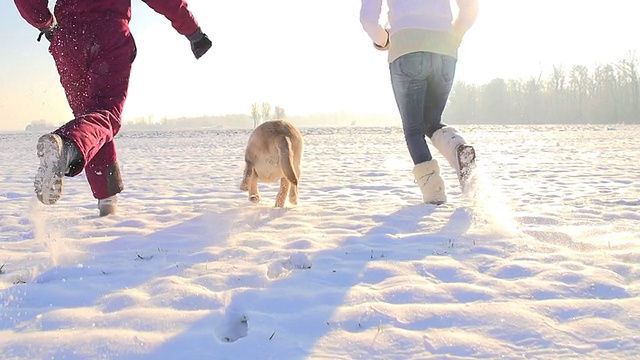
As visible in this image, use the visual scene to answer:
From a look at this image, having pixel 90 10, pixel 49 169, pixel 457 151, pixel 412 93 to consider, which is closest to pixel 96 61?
pixel 90 10

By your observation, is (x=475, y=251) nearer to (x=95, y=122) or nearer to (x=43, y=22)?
(x=95, y=122)

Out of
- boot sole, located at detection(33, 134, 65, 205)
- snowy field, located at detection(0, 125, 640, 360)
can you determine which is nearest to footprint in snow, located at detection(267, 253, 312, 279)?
snowy field, located at detection(0, 125, 640, 360)

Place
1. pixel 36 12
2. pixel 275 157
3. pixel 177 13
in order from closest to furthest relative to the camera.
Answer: pixel 36 12 < pixel 177 13 < pixel 275 157

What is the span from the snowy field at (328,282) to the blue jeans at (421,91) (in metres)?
0.62

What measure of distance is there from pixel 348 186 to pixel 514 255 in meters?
3.47

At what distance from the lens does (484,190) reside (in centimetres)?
381

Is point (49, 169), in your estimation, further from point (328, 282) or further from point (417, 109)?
point (417, 109)

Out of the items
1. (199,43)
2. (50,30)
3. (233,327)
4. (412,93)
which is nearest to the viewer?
(233,327)

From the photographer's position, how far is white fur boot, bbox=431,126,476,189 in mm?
3582

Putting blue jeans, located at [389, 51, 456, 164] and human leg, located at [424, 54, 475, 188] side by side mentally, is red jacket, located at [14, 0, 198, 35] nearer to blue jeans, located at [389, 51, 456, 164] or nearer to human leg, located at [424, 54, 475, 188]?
blue jeans, located at [389, 51, 456, 164]

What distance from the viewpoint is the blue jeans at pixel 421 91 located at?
3.82 metres

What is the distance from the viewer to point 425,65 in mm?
3803

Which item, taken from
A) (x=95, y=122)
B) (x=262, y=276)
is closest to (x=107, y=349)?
(x=262, y=276)

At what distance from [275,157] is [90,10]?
1.81 meters
